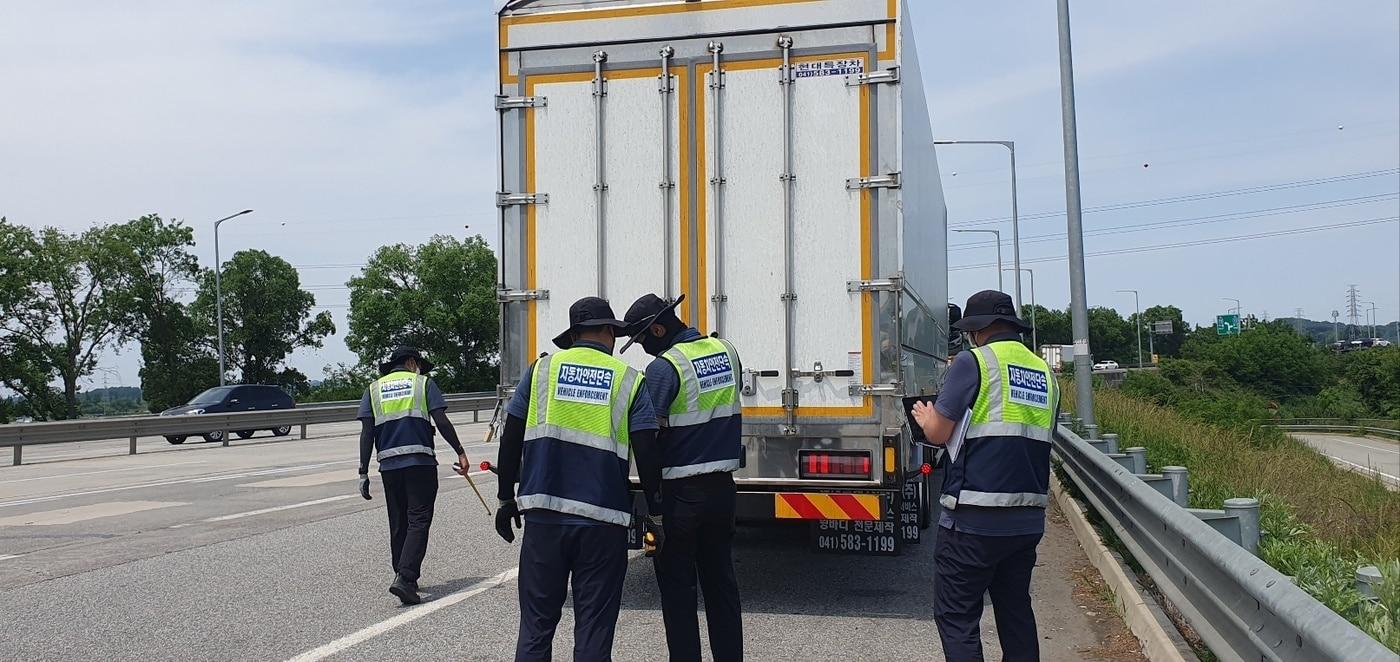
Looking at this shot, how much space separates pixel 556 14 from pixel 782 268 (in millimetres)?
2158

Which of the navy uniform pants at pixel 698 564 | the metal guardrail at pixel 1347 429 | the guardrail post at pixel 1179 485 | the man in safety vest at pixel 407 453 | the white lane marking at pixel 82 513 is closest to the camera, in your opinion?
the navy uniform pants at pixel 698 564

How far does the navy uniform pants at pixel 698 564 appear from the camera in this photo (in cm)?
537

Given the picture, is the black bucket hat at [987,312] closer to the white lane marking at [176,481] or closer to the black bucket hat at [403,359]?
the black bucket hat at [403,359]

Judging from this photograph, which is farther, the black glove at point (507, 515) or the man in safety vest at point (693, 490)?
the man in safety vest at point (693, 490)

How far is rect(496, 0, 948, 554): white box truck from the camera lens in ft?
23.0

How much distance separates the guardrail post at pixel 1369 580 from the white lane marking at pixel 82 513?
1167cm

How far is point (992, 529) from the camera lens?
15.9 feet

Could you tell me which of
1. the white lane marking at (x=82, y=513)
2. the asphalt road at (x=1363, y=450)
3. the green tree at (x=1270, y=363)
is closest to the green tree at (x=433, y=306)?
the asphalt road at (x=1363, y=450)

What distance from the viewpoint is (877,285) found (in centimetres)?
697

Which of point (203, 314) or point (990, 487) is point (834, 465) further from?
point (203, 314)

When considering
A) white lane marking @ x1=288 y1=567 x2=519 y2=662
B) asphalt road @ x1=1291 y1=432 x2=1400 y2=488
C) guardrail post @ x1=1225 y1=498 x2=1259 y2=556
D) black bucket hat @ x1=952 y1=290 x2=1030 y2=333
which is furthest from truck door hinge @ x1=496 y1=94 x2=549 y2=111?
asphalt road @ x1=1291 y1=432 x2=1400 y2=488

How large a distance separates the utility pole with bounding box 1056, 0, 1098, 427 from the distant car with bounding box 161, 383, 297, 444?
21.2 meters

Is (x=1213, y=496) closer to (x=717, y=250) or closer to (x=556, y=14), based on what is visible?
(x=717, y=250)

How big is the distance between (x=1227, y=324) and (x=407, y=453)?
362ft
